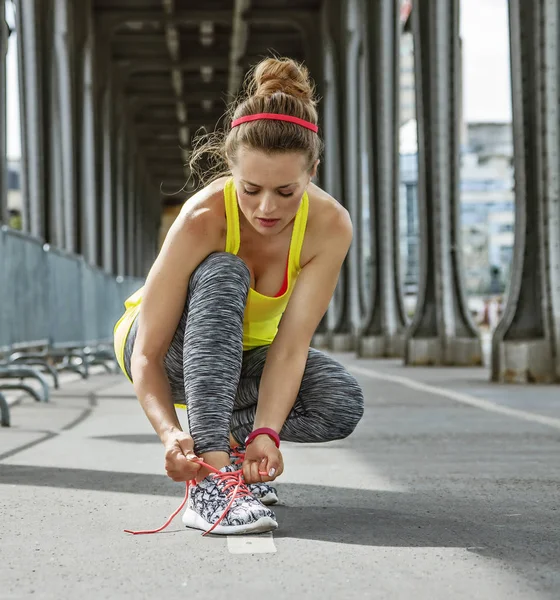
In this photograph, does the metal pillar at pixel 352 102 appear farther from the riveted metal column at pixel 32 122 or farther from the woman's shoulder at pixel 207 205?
the woman's shoulder at pixel 207 205

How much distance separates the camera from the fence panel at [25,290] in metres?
12.3

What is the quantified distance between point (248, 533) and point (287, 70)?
1.44 metres

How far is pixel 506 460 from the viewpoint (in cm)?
576

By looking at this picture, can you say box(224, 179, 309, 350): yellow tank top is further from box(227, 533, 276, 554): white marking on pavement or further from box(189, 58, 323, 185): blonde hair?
box(227, 533, 276, 554): white marking on pavement

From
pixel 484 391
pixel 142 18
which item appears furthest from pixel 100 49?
pixel 484 391

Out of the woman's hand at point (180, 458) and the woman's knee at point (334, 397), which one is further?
the woman's knee at point (334, 397)

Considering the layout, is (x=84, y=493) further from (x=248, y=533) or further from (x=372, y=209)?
(x=372, y=209)

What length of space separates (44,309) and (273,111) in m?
11.3

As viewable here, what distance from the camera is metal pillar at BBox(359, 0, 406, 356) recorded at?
23766 millimetres

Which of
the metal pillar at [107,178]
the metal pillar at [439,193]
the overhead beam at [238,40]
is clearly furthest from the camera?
the metal pillar at [107,178]

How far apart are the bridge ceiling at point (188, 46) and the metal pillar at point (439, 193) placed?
22.2 ft

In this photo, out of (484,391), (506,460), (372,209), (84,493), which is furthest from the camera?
(372,209)

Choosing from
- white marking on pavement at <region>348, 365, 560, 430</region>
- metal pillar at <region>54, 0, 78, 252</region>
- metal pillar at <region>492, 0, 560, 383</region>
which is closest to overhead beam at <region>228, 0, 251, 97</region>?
metal pillar at <region>54, 0, 78, 252</region>

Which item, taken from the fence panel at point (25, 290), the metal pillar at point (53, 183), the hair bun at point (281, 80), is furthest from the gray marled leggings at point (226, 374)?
the metal pillar at point (53, 183)
